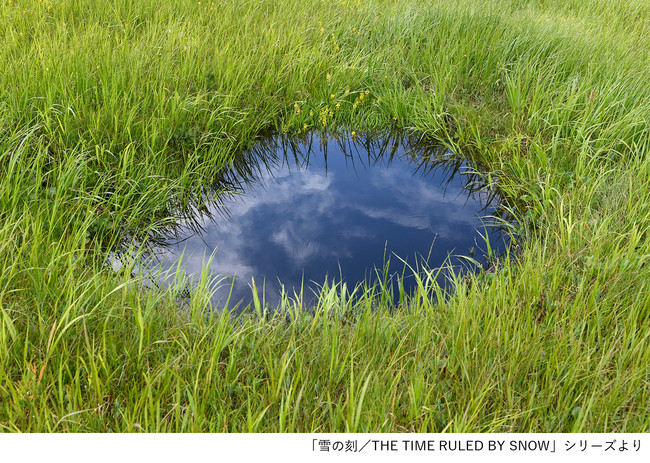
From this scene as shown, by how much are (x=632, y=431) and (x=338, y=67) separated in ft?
9.94

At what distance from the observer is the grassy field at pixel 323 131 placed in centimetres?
145

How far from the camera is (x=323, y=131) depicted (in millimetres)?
3633

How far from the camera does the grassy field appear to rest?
1.45 meters

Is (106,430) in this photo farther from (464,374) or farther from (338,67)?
(338,67)

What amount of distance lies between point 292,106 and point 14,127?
1.84 metres

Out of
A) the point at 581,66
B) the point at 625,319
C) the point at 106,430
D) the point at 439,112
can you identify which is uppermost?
the point at 581,66

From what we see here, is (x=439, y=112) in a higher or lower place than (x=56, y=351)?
higher

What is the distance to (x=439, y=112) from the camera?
357cm
